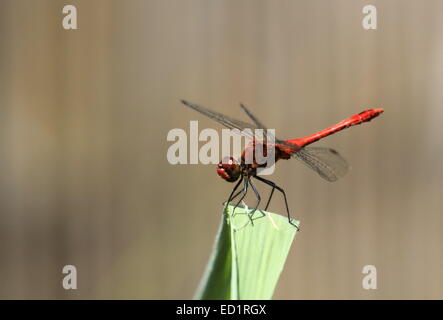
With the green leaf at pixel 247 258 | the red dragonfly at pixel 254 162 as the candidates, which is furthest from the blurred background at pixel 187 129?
the green leaf at pixel 247 258

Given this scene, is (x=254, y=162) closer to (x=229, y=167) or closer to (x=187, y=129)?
(x=229, y=167)

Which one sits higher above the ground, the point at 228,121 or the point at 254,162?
the point at 228,121

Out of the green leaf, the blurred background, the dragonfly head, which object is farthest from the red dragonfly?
the blurred background

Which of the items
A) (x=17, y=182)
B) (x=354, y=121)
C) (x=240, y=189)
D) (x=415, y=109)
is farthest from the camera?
(x=415, y=109)

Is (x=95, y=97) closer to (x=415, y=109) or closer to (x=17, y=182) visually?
(x=17, y=182)

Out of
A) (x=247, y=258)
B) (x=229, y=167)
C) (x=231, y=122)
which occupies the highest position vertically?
(x=231, y=122)

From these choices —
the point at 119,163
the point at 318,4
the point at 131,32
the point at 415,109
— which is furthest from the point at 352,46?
the point at 119,163

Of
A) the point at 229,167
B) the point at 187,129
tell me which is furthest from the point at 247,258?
the point at 187,129
